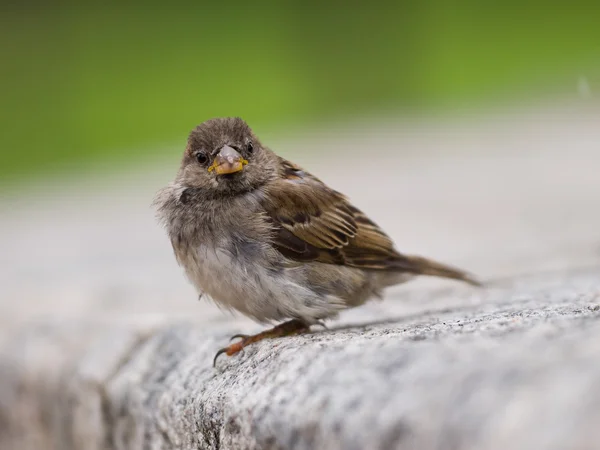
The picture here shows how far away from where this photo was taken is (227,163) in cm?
340

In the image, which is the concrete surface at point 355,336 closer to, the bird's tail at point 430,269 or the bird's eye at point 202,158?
the bird's tail at point 430,269

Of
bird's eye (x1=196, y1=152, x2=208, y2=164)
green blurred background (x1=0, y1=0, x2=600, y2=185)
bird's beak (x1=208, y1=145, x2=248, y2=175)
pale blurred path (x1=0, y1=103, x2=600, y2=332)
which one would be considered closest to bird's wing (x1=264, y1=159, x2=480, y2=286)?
bird's beak (x1=208, y1=145, x2=248, y2=175)

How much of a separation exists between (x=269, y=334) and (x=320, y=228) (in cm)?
48

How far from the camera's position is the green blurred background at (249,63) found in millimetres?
11492

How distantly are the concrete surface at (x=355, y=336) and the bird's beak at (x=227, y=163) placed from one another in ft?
1.85

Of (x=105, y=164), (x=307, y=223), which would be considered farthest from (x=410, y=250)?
(x=105, y=164)

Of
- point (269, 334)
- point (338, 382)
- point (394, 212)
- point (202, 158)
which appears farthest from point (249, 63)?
point (338, 382)

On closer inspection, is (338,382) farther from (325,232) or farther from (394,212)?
(394,212)

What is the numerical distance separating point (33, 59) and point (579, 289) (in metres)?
11.0

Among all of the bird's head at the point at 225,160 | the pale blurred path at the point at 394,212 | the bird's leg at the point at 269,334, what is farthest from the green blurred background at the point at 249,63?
the bird's leg at the point at 269,334

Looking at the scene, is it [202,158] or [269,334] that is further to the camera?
[202,158]

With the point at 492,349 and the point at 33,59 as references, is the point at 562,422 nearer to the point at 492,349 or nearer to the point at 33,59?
the point at 492,349

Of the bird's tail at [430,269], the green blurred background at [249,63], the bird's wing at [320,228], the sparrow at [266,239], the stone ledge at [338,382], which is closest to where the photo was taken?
the stone ledge at [338,382]

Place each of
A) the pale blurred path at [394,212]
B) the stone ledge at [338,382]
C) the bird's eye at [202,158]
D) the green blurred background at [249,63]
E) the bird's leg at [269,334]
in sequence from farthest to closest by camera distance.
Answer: the green blurred background at [249,63] < the pale blurred path at [394,212] < the bird's eye at [202,158] < the bird's leg at [269,334] < the stone ledge at [338,382]
